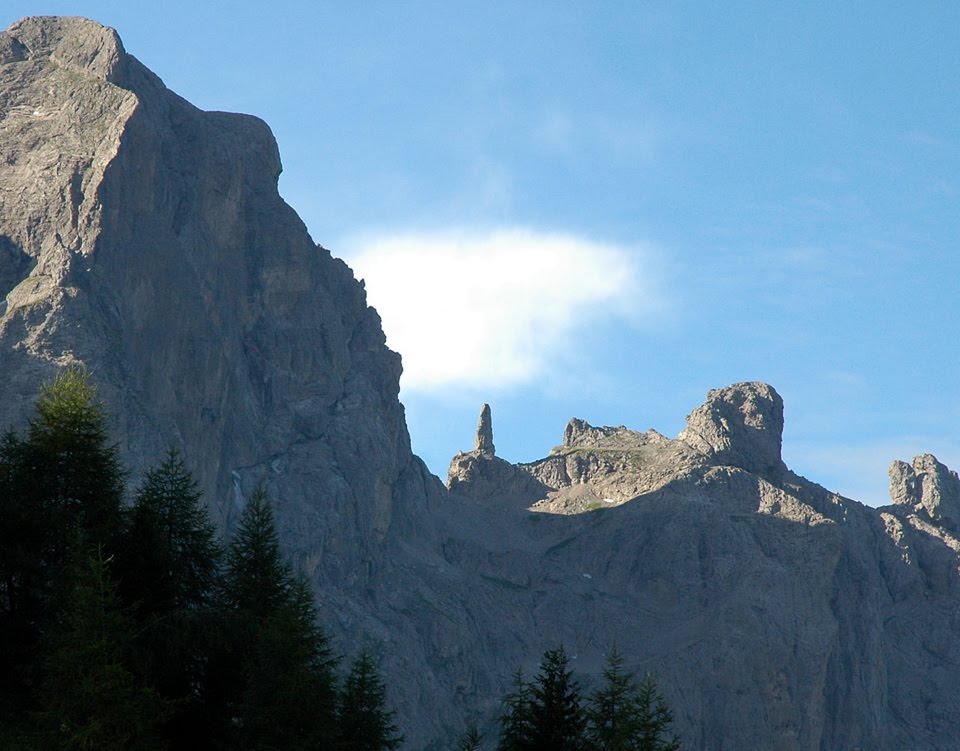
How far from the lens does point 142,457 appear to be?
570 ft

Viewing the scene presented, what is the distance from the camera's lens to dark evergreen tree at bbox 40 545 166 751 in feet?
157

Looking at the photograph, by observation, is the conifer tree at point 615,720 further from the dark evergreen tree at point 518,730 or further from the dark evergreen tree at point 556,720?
the dark evergreen tree at point 518,730

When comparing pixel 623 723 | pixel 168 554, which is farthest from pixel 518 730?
pixel 168 554

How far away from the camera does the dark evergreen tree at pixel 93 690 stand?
47844 mm

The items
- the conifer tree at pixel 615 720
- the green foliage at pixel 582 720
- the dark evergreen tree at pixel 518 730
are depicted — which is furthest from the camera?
the dark evergreen tree at pixel 518 730

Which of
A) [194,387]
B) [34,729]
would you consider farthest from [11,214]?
[34,729]

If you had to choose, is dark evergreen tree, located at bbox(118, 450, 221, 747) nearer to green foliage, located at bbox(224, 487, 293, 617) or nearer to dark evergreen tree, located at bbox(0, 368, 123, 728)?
green foliage, located at bbox(224, 487, 293, 617)

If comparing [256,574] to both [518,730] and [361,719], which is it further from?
[518,730]

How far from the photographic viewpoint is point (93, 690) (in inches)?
1879

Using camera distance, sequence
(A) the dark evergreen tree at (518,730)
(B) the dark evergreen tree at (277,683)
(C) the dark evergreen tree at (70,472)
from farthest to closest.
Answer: (A) the dark evergreen tree at (518,730)
(C) the dark evergreen tree at (70,472)
(B) the dark evergreen tree at (277,683)

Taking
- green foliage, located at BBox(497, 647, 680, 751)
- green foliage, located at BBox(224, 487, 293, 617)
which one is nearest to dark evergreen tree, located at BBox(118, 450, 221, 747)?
green foliage, located at BBox(224, 487, 293, 617)

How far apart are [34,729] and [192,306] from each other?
14312 centimetres

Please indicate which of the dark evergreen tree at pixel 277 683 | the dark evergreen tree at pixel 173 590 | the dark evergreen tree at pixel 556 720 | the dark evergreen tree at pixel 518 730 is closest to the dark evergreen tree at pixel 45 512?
the dark evergreen tree at pixel 173 590

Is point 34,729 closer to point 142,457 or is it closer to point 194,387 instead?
point 142,457
